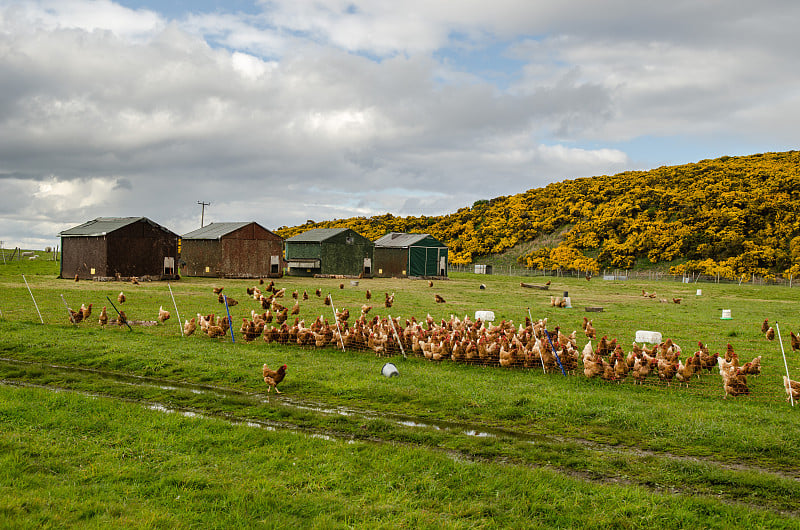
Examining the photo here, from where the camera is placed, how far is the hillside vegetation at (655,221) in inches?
2515

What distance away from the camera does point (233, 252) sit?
55031mm

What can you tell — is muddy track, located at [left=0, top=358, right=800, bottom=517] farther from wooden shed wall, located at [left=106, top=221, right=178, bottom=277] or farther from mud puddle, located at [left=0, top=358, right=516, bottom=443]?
wooden shed wall, located at [left=106, top=221, right=178, bottom=277]

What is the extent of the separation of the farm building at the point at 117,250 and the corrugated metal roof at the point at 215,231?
20.4ft

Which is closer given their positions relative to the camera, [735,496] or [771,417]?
[735,496]

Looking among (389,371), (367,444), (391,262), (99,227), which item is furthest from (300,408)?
(391,262)

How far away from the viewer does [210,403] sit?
414 inches

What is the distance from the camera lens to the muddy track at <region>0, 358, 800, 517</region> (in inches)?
292

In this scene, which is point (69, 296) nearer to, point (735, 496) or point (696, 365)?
point (696, 365)

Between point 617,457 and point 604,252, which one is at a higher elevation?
point 604,252

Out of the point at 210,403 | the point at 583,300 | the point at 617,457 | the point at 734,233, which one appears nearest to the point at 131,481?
the point at 210,403

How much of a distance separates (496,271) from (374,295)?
46111 millimetres

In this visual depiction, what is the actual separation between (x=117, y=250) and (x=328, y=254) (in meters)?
22.6

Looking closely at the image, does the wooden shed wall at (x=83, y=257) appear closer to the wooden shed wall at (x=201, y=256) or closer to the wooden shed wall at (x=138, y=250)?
the wooden shed wall at (x=138, y=250)

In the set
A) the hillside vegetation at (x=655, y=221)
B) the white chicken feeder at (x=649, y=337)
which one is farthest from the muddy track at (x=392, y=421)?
the hillside vegetation at (x=655, y=221)
